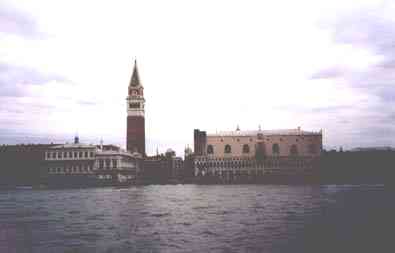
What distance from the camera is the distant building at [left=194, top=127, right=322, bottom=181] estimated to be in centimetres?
15475

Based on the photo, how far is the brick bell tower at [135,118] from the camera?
155 meters

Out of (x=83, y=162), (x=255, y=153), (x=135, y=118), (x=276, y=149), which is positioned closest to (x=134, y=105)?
(x=135, y=118)

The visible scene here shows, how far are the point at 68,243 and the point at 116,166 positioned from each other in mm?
112524

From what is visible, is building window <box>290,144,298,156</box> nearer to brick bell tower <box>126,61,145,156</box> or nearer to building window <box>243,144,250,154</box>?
building window <box>243,144,250,154</box>

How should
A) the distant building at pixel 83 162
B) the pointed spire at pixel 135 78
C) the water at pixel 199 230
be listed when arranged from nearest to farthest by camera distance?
the water at pixel 199 230 < the distant building at pixel 83 162 < the pointed spire at pixel 135 78

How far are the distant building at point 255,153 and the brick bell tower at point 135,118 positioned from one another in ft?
56.8

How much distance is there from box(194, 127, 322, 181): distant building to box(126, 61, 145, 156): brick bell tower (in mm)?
17303

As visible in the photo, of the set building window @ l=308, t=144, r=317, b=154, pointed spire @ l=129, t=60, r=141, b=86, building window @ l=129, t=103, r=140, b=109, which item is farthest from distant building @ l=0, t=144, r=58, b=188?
building window @ l=308, t=144, r=317, b=154

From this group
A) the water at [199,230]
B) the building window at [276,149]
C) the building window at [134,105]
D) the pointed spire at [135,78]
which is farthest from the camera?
the pointed spire at [135,78]

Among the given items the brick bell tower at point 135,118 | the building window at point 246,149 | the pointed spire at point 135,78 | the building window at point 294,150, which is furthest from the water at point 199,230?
the pointed spire at point 135,78

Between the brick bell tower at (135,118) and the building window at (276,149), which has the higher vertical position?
the brick bell tower at (135,118)

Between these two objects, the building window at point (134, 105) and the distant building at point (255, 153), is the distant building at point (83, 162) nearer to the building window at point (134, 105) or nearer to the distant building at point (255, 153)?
the building window at point (134, 105)

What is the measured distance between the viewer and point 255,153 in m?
158

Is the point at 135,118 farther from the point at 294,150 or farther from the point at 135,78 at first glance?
the point at 294,150
